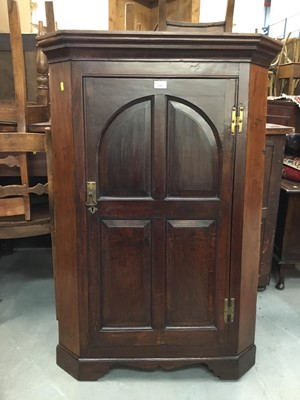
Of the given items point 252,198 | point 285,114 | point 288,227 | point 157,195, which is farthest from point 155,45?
point 285,114

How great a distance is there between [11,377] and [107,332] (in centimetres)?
49

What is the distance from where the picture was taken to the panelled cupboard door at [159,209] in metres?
1.57

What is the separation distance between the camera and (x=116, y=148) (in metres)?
1.63

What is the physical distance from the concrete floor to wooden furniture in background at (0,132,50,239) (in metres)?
0.51

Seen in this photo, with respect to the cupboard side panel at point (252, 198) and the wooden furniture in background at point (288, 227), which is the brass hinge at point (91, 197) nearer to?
the cupboard side panel at point (252, 198)

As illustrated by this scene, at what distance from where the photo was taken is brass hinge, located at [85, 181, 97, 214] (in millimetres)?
1634

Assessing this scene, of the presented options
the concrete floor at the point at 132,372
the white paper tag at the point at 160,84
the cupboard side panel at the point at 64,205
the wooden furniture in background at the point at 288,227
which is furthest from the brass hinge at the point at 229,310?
the wooden furniture in background at the point at 288,227

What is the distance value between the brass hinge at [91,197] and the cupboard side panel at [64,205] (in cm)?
6

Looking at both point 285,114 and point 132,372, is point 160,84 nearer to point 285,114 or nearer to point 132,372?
point 132,372

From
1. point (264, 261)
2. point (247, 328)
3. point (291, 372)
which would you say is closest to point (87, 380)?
point (247, 328)

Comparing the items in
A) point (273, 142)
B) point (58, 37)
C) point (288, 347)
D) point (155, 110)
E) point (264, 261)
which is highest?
point (58, 37)

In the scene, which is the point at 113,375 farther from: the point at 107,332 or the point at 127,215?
the point at 127,215

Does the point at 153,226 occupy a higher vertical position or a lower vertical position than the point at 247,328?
higher

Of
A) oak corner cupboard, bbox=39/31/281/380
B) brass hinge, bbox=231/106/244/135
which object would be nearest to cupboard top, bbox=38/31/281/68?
oak corner cupboard, bbox=39/31/281/380
